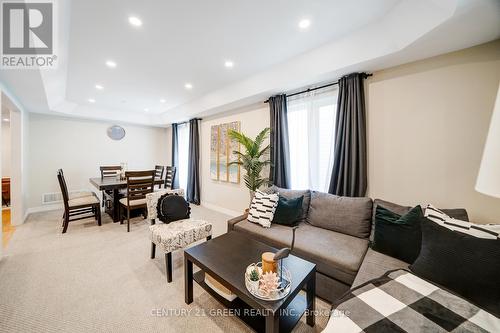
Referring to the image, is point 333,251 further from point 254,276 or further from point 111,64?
point 111,64

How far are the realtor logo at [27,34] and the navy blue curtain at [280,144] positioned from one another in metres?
2.66

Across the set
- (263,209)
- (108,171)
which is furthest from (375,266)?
(108,171)

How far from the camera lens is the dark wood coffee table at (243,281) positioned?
108cm

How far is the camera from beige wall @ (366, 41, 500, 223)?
1.70 m

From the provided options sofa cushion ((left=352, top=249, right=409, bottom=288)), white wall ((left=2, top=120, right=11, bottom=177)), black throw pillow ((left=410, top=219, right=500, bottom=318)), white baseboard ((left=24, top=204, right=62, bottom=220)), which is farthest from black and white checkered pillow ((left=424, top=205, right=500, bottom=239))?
white wall ((left=2, top=120, right=11, bottom=177))

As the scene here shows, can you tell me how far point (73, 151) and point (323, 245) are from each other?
241 inches

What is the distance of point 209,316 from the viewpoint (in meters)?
1.50

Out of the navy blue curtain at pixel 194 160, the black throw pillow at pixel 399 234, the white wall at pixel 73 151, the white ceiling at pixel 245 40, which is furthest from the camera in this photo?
the navy blue curtain at pixel 194 160

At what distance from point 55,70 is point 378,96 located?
430cm

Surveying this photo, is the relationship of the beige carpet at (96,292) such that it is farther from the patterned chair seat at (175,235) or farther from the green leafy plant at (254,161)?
the green leafy plant at (254,161)

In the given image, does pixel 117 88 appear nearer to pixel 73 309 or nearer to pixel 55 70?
pixel 55 70

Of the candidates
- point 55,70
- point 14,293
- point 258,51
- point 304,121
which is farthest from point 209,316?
point 55,70

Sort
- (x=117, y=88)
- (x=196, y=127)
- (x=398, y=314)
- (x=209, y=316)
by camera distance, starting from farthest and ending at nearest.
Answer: (x=196, y=127)
(x=117, y=88)
(x=209, y=316)
(x=398, y=314)

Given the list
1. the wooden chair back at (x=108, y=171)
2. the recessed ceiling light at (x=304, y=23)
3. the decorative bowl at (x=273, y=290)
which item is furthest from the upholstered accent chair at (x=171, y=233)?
the wooden chair back at (x=108, y=171)
